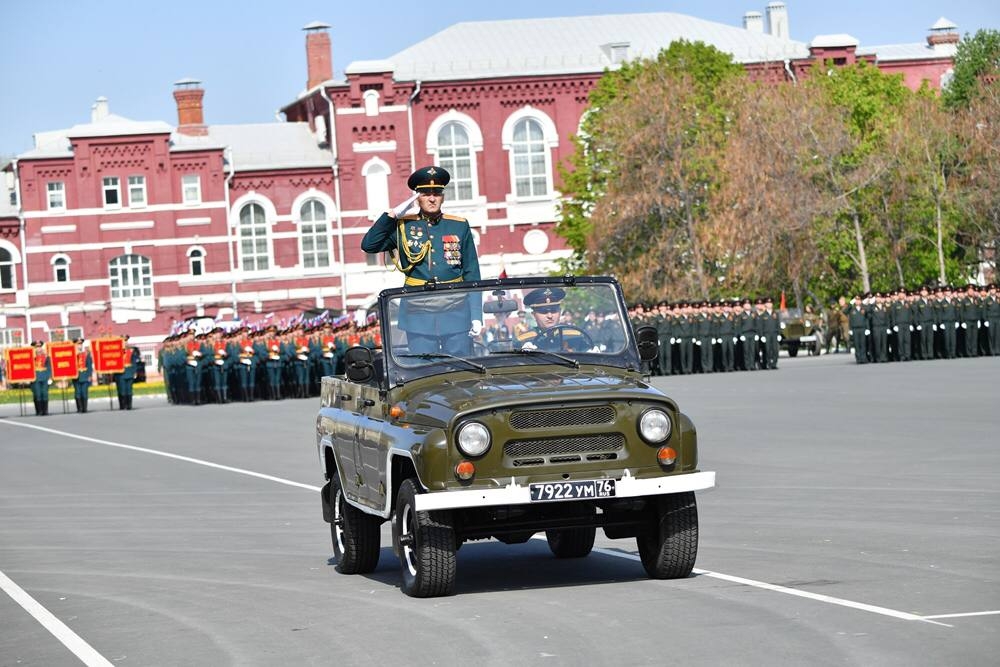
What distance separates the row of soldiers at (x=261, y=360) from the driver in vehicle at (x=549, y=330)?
33.4 metres

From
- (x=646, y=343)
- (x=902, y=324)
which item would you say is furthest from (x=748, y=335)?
(x=646, y=343)

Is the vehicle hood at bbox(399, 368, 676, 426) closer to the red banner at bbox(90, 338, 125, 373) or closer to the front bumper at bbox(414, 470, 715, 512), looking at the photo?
the front bumper at bbox(414, 470, 715, 512)

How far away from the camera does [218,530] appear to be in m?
14.6

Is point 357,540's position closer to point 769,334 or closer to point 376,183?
point 769,334

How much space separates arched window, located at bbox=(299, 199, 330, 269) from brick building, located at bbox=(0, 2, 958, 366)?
75 mm

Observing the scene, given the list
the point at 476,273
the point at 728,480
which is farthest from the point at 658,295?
the point at 476,273

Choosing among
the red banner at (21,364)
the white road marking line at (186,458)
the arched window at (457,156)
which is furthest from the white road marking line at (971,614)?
the arched window at (457,156)

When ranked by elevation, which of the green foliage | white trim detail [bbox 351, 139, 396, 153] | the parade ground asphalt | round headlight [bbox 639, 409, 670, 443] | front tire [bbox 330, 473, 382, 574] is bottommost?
the parade ground asphalt

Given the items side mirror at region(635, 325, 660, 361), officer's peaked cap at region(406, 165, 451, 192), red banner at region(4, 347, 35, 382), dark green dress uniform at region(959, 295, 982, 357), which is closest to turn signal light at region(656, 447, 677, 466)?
side mirror at region(635, 325, 660, 361)

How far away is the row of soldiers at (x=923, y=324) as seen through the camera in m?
46.2

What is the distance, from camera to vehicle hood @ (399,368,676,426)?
9.69 meters

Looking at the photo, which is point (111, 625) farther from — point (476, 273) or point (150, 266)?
point (150, 266)

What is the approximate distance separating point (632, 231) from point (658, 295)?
2425 mm

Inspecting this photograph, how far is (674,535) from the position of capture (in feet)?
33.1
